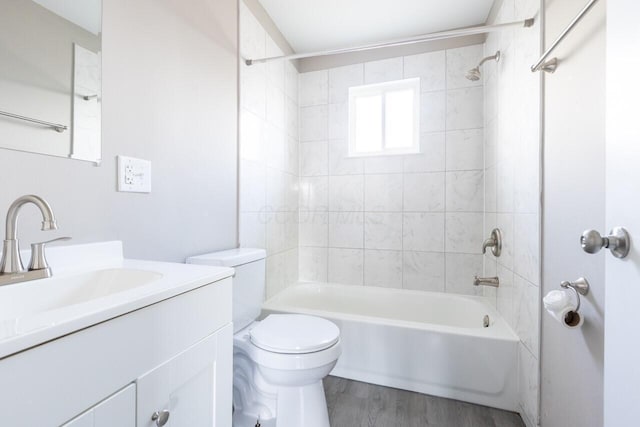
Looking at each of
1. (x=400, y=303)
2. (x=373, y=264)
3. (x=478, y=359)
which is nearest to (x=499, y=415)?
(x=478, y=359)

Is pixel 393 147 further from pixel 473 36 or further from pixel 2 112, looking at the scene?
pixel 2 112

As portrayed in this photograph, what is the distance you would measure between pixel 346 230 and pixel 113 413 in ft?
7.02

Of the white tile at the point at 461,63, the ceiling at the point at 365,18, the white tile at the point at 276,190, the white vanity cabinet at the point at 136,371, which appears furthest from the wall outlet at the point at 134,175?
the white tile at the point at 461,63

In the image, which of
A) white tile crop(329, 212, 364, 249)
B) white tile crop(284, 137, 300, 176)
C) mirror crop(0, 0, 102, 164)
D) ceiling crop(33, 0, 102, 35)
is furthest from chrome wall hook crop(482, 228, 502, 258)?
ceiling crop(33, 0, 102, 35)

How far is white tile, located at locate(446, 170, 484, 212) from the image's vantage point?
2.24 meters

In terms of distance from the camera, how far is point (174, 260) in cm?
130

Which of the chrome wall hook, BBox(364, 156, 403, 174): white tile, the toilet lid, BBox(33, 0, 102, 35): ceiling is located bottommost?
the toilet lid

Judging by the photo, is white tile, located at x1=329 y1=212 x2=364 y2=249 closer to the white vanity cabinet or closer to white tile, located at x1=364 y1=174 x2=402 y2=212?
white tile, located at x1=364 y1=174 x2=402 y2=212

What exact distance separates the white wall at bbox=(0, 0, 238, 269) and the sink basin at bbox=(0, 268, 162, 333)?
17 centimetres

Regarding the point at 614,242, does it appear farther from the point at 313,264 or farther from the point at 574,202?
the point at 313,264

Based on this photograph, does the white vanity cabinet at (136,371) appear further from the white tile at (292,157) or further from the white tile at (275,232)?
the white tile at (292,157)

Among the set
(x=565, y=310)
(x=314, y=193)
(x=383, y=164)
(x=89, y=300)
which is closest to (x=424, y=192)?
(x=383, y=164)

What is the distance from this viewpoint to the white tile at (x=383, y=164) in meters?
2.43

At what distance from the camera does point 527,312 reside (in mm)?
1443
